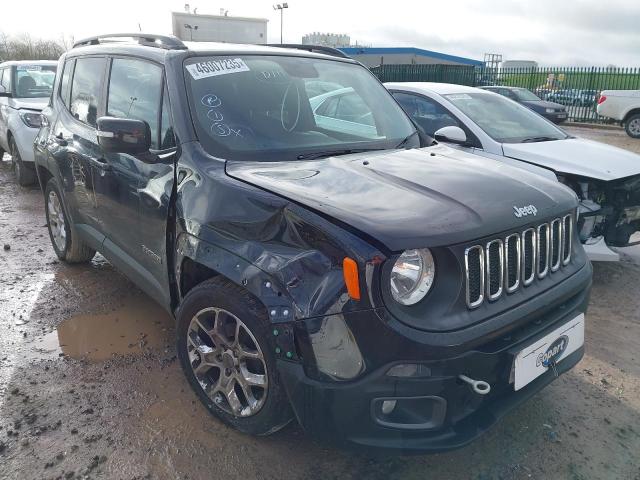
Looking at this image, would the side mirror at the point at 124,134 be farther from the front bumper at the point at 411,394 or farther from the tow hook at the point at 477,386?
the tow hook at the point at 477,386

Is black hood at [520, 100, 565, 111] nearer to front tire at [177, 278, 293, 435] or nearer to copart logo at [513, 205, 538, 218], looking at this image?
copart logo at [513, 205, 538, 218]

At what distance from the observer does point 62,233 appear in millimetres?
4824

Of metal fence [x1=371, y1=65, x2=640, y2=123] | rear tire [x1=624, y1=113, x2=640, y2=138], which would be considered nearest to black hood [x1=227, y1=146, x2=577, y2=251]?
rear tire [x1=624, y1=113, x2=640, y2=138]

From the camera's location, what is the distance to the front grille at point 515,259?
7.09 ft

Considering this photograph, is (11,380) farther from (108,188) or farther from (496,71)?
(496,71)

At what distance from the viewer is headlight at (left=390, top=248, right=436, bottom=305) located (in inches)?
81.7

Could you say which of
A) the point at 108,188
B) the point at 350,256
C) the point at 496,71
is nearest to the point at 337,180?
the point at 350,256

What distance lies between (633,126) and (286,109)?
1611cm

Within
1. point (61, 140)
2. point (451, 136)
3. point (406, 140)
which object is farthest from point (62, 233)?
point (451, 136)

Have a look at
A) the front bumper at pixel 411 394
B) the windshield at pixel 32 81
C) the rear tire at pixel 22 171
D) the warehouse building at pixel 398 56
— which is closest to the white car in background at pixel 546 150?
the front bumper at pixel 411 394

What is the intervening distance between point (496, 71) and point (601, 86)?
477 cm

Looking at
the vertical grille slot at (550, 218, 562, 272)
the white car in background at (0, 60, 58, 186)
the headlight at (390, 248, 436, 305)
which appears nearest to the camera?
the headlight at (390, 248, 436, 305)

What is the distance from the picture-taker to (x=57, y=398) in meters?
3.00

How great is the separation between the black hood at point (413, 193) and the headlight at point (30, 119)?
6.38 meters
